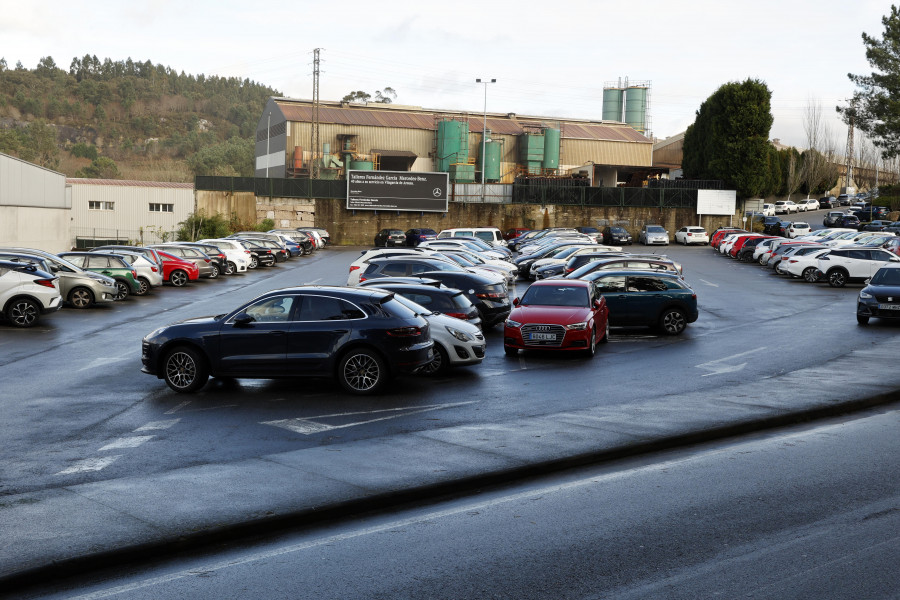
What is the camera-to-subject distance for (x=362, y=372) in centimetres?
1370

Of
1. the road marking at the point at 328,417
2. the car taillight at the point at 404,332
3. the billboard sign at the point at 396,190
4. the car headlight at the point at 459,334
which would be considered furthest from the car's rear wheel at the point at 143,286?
the billboard sign at the point at 396,190

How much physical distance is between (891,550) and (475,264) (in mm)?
24126

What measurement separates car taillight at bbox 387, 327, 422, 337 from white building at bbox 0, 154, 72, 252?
36.5 m

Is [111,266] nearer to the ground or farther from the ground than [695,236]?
nearer to the ground

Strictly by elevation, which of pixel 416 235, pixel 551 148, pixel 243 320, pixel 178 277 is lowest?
pixel 178 277

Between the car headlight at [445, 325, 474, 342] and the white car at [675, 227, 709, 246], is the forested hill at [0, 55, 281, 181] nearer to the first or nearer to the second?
the white car at [675, 227, 709, 246]

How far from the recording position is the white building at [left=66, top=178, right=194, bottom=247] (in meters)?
63.5

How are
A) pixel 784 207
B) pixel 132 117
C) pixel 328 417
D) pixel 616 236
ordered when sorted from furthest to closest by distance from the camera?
pixel 132 117 → pixel 784 207 → pixel 616 236 → pixel 328 417

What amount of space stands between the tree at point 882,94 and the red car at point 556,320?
4869 centimetres

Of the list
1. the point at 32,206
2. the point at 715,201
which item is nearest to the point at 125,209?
the point at 32,206

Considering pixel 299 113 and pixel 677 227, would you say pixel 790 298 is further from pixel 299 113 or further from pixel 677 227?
pixel 299 113

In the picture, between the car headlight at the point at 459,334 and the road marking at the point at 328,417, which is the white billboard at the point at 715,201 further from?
the road marking at the point at 328,417

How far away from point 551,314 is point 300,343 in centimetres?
625

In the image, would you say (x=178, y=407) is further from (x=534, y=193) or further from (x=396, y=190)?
(x=534, y=193)
